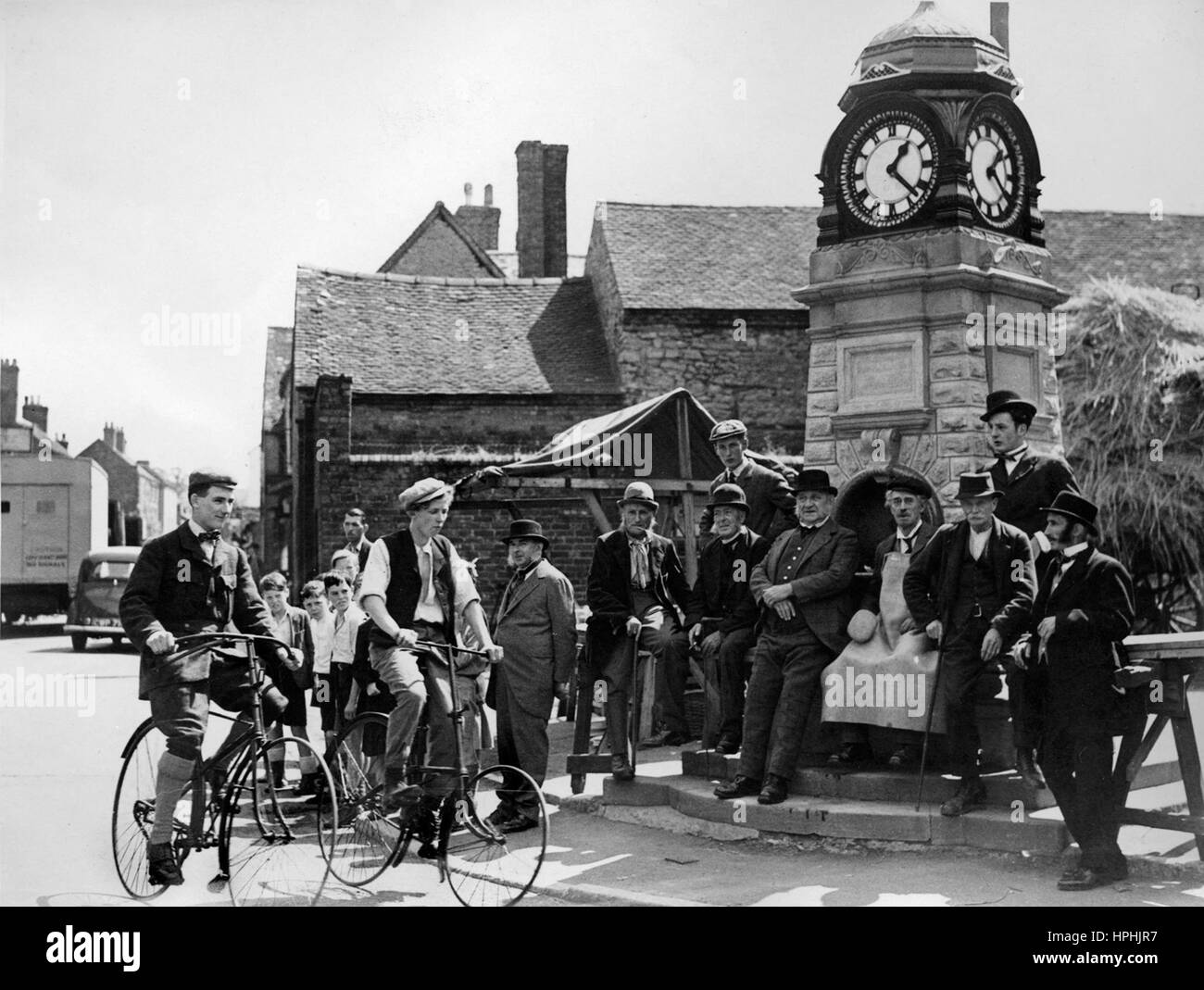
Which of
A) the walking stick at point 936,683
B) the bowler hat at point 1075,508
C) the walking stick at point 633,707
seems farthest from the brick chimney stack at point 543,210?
the bowler hat at point 1075,508

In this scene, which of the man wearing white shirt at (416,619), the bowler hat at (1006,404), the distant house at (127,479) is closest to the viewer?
the man wearing white shirt at (416,619)

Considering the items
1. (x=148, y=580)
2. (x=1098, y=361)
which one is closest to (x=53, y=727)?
(x=148, y=580)

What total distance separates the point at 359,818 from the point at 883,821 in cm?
295

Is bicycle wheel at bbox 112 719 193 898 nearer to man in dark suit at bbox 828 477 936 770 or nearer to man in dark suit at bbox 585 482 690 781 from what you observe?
man in dark suit at bbox 585 482 690 781

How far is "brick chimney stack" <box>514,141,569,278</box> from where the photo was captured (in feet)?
114

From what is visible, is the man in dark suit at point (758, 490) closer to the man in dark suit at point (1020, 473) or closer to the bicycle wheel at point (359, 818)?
the man in dark suit at point (1020, 473)

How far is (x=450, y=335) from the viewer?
3003 centimetres

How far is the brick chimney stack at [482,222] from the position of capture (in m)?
44.2

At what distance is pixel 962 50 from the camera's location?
9.59 m

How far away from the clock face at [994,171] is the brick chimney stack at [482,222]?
35.0 meters

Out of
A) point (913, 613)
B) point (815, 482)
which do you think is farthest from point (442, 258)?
point (913, 613)

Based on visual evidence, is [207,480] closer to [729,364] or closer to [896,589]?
[896,589]

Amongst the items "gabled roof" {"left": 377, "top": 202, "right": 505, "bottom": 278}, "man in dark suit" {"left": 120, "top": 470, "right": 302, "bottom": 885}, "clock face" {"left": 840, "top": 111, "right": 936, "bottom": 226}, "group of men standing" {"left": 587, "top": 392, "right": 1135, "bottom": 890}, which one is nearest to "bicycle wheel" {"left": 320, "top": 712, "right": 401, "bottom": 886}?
"man in dark suit" {"left": 120, "top": 470, "right": 302, "bottom": 885}

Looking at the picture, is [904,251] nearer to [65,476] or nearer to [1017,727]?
[1017,727]
